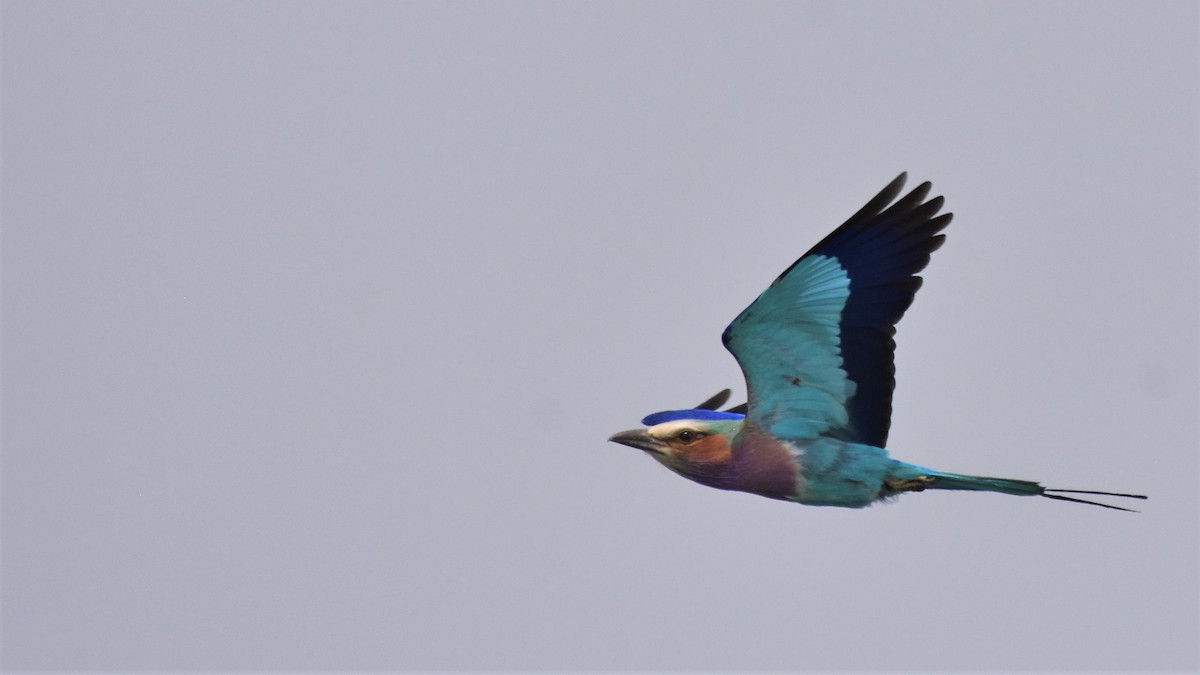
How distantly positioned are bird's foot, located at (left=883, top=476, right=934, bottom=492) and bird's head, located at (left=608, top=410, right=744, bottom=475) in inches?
45.0

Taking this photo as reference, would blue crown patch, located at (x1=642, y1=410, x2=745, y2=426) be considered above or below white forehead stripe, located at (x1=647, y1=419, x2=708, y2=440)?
above

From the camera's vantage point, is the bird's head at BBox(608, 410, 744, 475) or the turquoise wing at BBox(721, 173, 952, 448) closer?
the turquoise wing at BBox(721, 173, 952, 448)

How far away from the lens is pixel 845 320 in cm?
1174

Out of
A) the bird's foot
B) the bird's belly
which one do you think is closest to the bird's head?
the bird's belly

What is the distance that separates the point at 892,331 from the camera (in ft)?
38.7

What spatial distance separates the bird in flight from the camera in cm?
1163

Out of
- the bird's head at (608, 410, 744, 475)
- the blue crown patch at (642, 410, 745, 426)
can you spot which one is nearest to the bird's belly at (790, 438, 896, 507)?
the bird's head at (608, 410, 744, 475)

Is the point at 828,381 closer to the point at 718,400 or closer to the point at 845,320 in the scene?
the point at 845,320

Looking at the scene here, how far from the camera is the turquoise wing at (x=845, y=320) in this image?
38.1 ft

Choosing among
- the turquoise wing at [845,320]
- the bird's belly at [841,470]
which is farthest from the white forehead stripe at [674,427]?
the bird's belly at [841,470]

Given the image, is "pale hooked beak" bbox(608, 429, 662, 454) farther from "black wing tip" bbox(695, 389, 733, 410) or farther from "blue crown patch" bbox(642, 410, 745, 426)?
"black wing tip" bbox(695, 389, 733, 410)

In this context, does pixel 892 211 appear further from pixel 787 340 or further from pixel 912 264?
pixel 787 340

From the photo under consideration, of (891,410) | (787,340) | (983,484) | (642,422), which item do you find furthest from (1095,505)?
(642,422)

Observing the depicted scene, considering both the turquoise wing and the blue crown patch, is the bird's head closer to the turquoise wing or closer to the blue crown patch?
the blue crown patch
